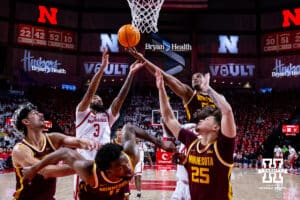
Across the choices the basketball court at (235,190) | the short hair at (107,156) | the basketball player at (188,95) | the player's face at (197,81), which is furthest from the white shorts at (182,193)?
the basketball court at (235,190)

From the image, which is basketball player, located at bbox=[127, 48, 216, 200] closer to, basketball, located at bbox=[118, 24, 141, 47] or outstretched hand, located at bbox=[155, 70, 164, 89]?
basketball, located at bbox=[118, 24, 141, 47]

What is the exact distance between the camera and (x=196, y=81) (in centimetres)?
484

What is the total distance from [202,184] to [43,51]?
84.2 ft

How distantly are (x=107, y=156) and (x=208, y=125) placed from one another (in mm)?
913

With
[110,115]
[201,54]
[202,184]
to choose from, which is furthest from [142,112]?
[202,184]

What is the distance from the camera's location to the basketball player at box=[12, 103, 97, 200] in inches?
142

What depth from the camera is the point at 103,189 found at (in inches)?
124

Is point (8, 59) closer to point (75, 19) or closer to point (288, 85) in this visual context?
point (75, 19)

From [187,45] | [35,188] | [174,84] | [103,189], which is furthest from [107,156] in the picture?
[187,45]

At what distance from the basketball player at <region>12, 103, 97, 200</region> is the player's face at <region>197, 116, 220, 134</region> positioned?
96cm

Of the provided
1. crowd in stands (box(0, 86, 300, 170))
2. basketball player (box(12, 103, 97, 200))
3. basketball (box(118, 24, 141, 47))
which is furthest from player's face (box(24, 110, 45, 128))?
crowd in stands (box(0, 86, 300, 170))

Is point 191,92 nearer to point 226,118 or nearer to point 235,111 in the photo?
point 226,118

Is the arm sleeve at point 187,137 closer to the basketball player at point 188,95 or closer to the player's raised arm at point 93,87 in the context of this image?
the basketball player at point 188,95

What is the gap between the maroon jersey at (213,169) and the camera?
10.7 ft
